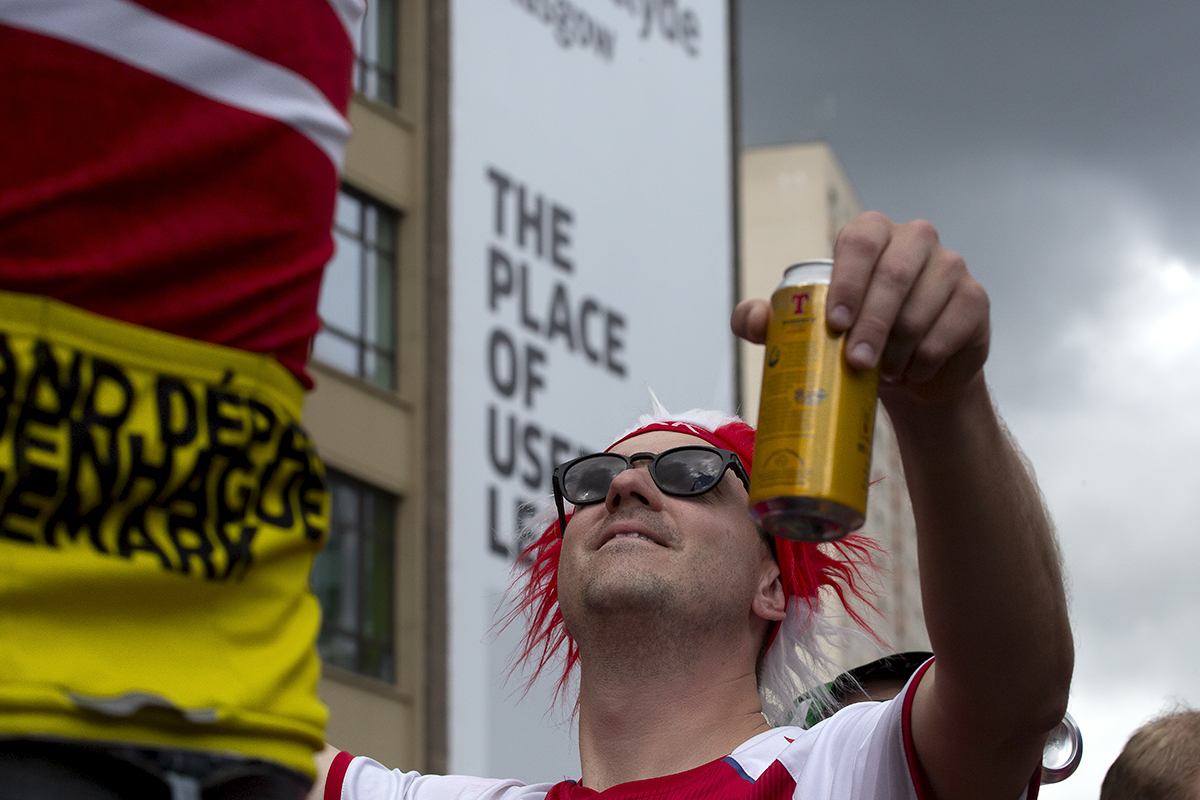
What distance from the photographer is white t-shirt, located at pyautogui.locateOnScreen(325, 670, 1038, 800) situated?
2.54m

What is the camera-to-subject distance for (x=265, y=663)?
5.74 ft

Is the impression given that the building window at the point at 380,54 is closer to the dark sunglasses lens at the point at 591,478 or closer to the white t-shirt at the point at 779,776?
the dark sunglasses lens at the point at 591,478

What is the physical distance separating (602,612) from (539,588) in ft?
2.39

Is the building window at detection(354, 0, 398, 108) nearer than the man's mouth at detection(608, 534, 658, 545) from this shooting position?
No

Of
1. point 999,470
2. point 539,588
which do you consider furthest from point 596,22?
point 999,470

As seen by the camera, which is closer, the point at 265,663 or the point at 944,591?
the point at 265,663

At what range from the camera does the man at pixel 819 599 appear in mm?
2020

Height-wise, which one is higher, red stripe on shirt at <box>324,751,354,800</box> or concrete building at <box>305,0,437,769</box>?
concrete building at <box>305,0,437,769</box>

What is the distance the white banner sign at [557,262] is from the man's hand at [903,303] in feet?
42.9

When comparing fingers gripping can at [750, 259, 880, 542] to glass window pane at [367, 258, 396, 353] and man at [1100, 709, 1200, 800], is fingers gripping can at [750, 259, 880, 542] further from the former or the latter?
glass window pane at [367, 258, 396, 353]

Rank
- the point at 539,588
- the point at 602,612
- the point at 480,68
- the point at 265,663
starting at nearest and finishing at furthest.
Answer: the point at 265,663 < the point at 602,612 < the point at 539,588 < the point at 480,68

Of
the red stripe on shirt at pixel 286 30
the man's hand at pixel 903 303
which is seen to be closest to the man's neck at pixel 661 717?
the man's hand at pixel 903 303

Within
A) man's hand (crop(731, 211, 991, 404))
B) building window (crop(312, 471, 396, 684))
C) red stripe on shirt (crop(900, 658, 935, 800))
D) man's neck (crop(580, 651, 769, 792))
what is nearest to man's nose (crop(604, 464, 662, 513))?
man's neck (crop(580, 651, 769, 792))

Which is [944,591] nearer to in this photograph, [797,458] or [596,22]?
[797,458]
